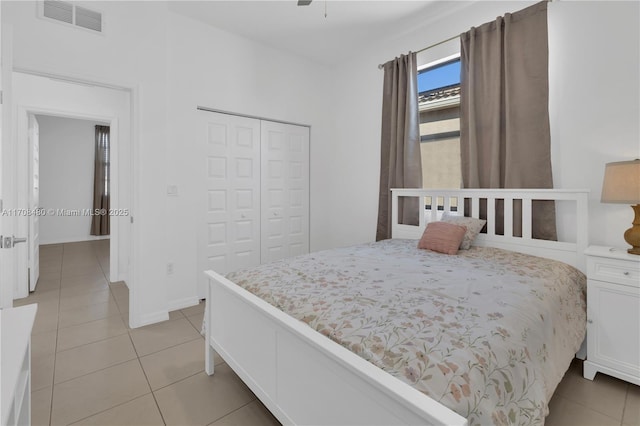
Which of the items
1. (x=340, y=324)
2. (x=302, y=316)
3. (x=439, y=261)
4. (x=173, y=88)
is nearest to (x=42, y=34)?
(x=173, y=88)

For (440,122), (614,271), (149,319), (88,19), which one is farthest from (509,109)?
(149,319)

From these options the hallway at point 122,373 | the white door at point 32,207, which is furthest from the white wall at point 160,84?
the white door at point 32,207

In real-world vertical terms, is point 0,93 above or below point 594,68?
below

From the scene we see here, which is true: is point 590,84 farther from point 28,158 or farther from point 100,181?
point 100,181

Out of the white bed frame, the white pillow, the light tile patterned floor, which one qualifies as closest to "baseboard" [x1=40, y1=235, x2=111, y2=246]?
the light tile patterned floor

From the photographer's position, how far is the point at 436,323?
1.17 metres

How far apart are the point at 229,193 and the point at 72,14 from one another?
6.19 ft

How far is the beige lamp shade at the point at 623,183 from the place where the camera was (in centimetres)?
181

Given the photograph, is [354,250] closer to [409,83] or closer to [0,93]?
[409,83]

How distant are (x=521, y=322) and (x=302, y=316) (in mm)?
879

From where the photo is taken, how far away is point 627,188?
183 centimetres

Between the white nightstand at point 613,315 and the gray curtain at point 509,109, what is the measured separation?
1.81ft

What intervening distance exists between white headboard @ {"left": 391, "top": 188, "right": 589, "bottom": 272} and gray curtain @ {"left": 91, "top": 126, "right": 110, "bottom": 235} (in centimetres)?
673

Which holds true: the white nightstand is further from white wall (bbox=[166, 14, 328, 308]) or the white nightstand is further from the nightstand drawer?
white wall (bbox=[166, 14, 328, 308])
